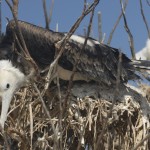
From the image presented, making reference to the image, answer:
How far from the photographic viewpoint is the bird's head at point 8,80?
3738 mm

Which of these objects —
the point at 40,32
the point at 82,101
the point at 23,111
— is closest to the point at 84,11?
the point at 23,111

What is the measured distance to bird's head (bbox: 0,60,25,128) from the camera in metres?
3.74

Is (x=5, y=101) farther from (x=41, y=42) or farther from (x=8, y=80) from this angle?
(x=41, y=42)

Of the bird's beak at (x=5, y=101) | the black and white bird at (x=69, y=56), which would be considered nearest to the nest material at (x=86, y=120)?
the bird's beak at (x=5, y=101)

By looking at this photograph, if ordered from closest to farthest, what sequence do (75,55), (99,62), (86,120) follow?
Answer: (86,120)
(75,55)
(99,62)

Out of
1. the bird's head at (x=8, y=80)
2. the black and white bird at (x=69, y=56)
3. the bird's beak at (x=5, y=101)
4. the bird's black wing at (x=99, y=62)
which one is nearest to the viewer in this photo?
the bird's beak at (x=5, y=101)

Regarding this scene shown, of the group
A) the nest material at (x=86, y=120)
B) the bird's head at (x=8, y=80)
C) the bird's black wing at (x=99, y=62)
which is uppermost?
the bird's black wing at (x=99, y=62)

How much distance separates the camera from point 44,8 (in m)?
3.99

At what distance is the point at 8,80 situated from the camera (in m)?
3.90

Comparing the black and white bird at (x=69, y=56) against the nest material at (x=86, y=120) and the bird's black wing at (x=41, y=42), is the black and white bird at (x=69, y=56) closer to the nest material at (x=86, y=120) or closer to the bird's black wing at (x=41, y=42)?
Answer: the bird's black wing at (x=41, y=42)

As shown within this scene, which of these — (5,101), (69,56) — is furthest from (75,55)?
(5,101)

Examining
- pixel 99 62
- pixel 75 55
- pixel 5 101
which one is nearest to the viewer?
pixel 5 101

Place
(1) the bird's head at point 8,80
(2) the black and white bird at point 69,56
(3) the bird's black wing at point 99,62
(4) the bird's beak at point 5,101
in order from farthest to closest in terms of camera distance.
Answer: (3) the bird's black wing at point 99,62 → (2) the black and white bird at point 69,56 → (1) the bird's head at point 8,80 → (4) the bird's beak at point 5,101

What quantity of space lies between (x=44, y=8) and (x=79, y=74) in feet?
2.61
